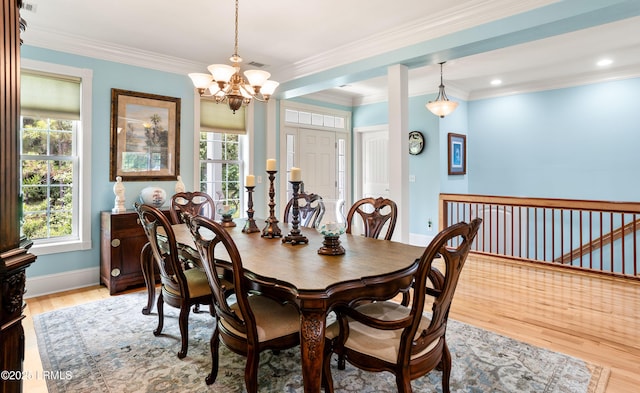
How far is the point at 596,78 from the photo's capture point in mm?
5258

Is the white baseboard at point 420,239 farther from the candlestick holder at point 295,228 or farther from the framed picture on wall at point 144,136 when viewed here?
the candlestick holder at point 295,228

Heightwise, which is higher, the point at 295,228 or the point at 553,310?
the point at 295,228

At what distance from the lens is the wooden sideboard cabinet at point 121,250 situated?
146 inches

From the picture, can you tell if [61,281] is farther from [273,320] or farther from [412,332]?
[412,332]

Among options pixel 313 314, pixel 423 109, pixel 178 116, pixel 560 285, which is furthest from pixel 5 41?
pixel 423 109

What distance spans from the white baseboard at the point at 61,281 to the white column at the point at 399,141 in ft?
11.3

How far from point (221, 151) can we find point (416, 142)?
329 centimetres

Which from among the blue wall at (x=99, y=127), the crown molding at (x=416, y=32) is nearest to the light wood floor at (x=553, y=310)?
the blue wall at (x=99, y=127)

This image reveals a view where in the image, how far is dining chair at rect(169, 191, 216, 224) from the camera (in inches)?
137

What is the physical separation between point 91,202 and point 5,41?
3.31 meters

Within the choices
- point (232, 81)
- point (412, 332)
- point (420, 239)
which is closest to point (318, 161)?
point (420, 239)

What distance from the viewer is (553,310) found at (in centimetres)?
318

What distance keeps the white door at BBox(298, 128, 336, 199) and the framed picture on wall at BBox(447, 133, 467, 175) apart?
2.06 meters

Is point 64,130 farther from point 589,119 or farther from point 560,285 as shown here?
point 589,119
